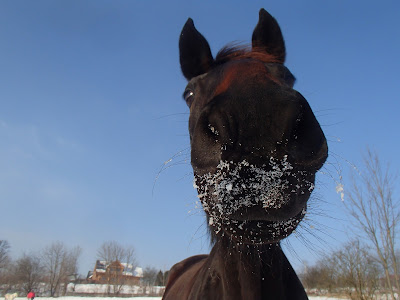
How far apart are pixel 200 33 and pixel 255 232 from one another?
2.04 m

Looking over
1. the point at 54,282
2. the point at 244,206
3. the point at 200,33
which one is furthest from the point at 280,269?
the point at 54,282

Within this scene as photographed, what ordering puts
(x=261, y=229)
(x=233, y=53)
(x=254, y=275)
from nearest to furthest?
(x=261, y=229) < (x=254, y=275) < (x=233, y=53)

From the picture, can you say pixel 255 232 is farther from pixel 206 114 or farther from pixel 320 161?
pixel 206 114

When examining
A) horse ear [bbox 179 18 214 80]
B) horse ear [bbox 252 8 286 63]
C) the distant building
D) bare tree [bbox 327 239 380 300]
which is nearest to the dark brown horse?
horse ear [bbox 179 18 214 80]

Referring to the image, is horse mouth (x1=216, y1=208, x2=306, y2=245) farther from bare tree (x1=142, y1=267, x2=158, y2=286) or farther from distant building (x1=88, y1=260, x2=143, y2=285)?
bare tree (x1=142, y1=267, x2=158, y2=286)

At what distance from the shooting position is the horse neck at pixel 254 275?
1997mm

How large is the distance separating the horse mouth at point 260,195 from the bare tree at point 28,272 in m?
65.8

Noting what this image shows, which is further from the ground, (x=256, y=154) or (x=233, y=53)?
(x=233, y=53)

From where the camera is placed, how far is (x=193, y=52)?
2658 mm

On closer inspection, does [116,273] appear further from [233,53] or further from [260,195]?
[260,195]

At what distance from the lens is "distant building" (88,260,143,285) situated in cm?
5484

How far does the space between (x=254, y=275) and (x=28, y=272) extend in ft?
222

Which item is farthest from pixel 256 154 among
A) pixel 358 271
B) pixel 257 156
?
pixel 358 271

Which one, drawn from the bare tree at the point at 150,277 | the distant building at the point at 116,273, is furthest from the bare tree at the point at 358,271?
the bare tree at the point at 150,277
